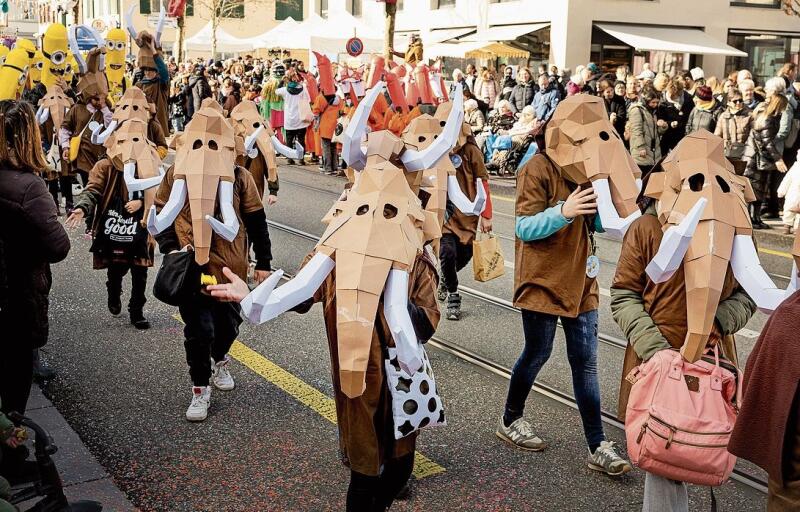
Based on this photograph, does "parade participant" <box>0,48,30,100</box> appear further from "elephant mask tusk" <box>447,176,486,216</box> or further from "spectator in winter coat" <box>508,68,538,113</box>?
"spectator in winter coat" <box>508,68,538,113</box>

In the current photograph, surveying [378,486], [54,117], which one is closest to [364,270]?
[378,486]

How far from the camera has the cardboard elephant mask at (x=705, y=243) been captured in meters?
3.32

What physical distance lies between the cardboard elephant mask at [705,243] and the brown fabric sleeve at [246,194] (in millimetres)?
2582

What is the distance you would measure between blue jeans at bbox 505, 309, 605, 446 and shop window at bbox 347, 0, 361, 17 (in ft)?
115

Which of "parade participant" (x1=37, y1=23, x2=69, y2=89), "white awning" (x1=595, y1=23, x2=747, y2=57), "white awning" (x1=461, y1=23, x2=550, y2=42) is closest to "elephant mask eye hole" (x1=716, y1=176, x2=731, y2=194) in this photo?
"parade participant" (x1=37, y1=23, x2=69, y2=89)

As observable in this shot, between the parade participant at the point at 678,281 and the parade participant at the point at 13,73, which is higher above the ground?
the parade participant at the point at 13,73

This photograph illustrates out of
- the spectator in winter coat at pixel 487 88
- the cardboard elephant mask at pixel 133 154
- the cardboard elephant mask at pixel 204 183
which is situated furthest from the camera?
the spectator in winter coat at pixel 487 88

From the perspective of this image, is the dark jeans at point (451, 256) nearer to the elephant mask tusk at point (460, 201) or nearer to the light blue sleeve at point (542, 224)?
the elephant mask tusk at point (460, 201)

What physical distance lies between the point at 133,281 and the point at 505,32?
20.9m

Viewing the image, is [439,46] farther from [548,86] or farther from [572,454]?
[572,454]

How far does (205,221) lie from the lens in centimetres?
497

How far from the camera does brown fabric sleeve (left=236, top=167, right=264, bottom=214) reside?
5223 mm

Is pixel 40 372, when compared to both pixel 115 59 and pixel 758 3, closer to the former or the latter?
pixel 115 59

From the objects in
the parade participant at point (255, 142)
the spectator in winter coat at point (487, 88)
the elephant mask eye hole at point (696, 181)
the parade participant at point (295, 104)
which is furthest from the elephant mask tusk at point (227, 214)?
the spectator in winter coat at point (487, 88)
